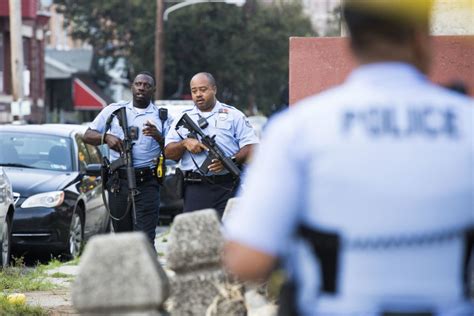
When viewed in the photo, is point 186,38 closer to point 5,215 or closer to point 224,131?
point 5,215

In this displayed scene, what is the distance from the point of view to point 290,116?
3.36 m

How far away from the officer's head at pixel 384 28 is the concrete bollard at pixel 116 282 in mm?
1224

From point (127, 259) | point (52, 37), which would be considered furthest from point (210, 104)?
point (52, 37)

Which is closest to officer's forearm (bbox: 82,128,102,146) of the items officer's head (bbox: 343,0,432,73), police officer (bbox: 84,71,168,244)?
police officer (bbox: 84,71,168,244)

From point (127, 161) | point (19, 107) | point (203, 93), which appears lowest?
point (19, 107)

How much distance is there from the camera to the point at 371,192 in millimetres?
3258

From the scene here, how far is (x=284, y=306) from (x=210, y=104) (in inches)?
281

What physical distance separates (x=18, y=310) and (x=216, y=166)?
1966mm

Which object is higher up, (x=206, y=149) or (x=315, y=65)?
(x=315, y=65)

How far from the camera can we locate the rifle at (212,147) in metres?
10.4

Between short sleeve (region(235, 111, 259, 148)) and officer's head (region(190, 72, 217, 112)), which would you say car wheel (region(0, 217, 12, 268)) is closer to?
officer's head (region(190, 72, 217, 112))

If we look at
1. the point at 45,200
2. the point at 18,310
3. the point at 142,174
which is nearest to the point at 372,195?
the point at 18,310

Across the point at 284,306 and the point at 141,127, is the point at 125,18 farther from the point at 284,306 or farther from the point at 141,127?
the point at 284,306

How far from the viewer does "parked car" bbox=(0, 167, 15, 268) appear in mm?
13031
